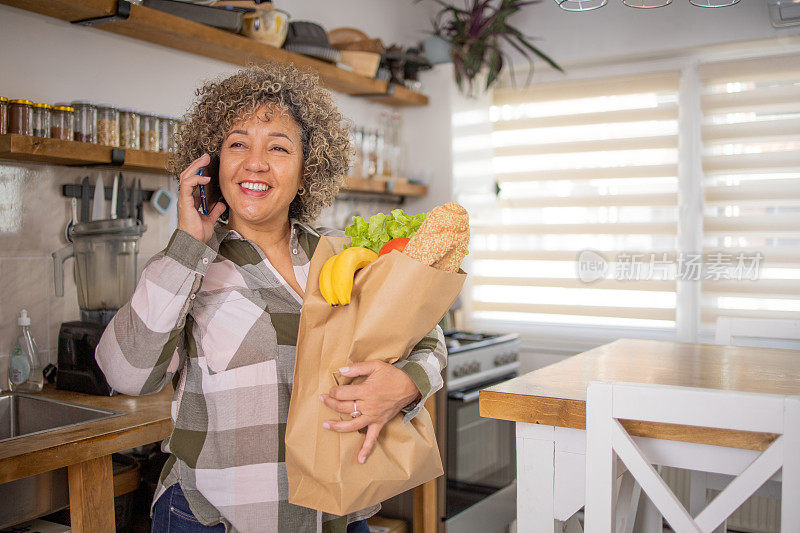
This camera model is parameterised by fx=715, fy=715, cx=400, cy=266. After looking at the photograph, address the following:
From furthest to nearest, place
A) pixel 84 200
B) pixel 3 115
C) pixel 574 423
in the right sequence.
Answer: pixel 84 200 → pixel 3 115 → pixel 574 423

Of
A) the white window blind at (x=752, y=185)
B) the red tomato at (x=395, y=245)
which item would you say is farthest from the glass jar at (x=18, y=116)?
the white window blind at (x=752, y=185)

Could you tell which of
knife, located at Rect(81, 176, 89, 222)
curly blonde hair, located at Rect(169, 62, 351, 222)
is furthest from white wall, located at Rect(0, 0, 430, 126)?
curly blonde hair, located at Rect(169, 62, 351, 222)

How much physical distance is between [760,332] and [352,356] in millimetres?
1839

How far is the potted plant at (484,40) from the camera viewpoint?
3.61 metres

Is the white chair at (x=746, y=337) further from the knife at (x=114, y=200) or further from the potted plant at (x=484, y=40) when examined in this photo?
the knife at (x=114, y=200)

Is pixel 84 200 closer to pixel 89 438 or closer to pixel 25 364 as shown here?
pixel 25 364

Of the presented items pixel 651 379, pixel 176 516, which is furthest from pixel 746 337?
pixel 176 516

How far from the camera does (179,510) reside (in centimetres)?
128

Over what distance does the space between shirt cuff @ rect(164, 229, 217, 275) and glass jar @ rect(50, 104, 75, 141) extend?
3.49 feet

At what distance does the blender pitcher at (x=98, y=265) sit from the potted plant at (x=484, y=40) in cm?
206

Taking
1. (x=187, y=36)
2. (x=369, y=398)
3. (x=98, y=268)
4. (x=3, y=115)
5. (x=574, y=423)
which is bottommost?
(x=574, y=423)

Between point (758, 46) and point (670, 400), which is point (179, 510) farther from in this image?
point (758, 46)

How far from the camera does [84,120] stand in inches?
84.7

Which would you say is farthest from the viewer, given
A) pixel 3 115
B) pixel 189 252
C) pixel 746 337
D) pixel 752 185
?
pixel 752 185
